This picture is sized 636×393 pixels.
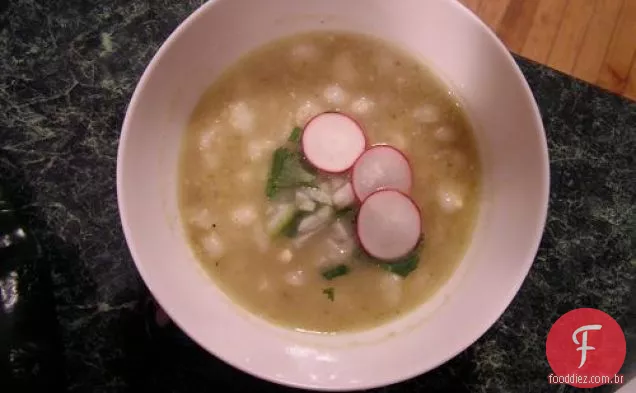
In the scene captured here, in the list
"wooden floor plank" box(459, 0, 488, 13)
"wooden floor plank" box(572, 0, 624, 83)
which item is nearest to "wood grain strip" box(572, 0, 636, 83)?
"wooden floor plank" box(572, 0, 624, 83)

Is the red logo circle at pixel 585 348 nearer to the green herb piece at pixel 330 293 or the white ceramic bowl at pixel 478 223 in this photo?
the white ceramic bowl at pixel 478 223

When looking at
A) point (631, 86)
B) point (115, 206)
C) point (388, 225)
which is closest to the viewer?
point (388, 225)

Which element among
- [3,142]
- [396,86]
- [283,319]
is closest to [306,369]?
[283,319]

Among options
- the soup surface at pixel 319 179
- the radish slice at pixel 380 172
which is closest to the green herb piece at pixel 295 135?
the soup surface at pixel 319 179

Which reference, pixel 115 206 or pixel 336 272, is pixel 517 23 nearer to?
pixel 336 272

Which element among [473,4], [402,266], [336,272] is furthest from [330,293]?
[473,4]
